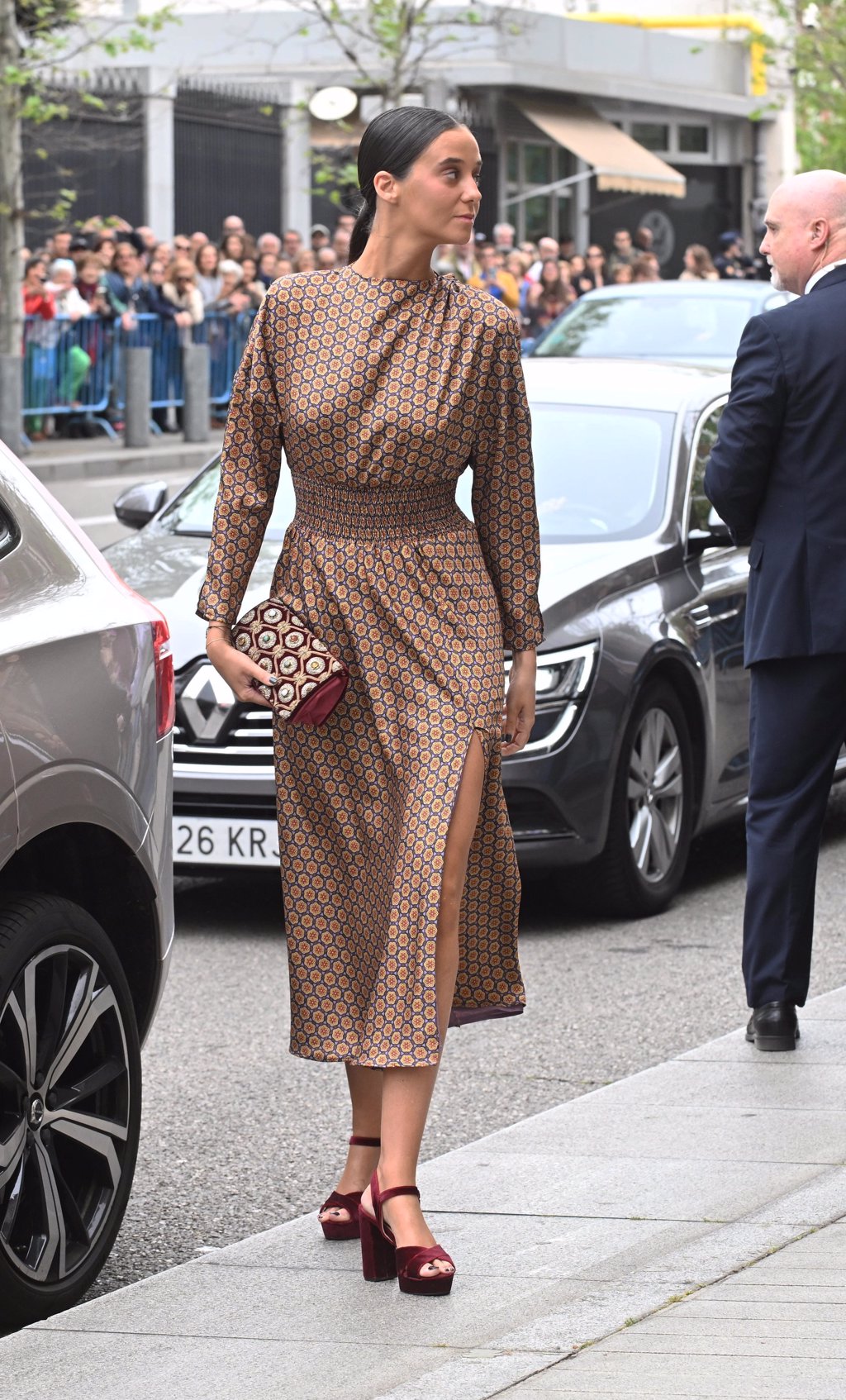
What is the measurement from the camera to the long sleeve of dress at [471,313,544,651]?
3955mm

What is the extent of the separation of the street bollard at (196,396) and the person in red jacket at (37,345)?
2.30 meters

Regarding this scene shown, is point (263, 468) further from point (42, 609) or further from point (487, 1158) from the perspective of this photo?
point (487, 1158)

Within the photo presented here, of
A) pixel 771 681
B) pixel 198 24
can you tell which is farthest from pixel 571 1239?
pixel 198 24

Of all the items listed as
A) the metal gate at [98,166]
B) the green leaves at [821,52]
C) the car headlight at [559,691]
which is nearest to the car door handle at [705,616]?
the car headlight at [559,691]

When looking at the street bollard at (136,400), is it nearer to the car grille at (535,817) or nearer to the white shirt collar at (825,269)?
the car grille at (535,817)

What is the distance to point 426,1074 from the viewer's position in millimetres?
3943

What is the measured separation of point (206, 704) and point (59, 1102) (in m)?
3.24

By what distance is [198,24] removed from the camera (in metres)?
44.3

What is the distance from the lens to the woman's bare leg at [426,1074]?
3.88 metres

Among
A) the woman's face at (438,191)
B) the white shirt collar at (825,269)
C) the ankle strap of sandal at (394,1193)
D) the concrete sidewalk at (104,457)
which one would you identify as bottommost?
the concrete sidewalk at (104,457)

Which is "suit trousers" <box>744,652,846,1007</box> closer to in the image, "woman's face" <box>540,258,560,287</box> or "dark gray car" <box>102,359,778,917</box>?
"dark gray car" <box>102,359,778,917</box>

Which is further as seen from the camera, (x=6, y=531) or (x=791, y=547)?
(x=791, y=547)

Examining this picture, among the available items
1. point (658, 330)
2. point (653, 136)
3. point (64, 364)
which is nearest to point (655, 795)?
point (658, 330)

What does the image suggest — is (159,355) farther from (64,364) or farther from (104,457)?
(104,457)
